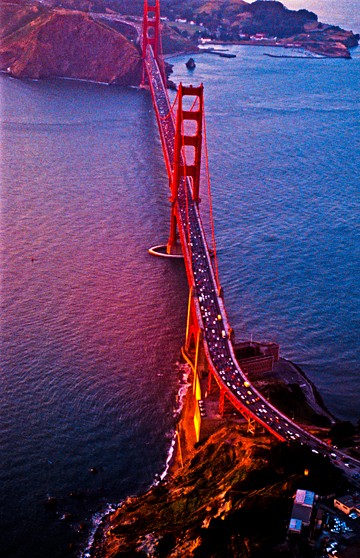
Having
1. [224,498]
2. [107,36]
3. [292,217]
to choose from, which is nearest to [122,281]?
[292,217]

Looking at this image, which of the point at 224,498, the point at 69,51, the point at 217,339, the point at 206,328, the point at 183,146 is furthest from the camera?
the point at 69,51

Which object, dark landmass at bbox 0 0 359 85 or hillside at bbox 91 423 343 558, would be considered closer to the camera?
hillside at bbox 91 423 343 558

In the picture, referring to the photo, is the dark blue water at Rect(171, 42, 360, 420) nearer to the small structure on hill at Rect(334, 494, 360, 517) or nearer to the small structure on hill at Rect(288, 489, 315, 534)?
the small structure on hill at Rect(334, 494, 360, 517)

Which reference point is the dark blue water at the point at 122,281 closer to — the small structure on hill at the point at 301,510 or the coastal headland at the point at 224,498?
the coastal headland at the point at 224,498

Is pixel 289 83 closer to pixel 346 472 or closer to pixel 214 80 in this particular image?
pixel 214 80

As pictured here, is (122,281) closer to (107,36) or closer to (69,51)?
(69,51)

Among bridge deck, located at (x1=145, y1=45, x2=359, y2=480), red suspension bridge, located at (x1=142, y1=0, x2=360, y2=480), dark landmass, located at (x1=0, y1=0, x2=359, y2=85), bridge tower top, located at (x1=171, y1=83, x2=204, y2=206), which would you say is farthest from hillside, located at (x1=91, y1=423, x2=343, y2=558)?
dark landmass, located at (x1=0, y1=0, x2=359, y2=85)

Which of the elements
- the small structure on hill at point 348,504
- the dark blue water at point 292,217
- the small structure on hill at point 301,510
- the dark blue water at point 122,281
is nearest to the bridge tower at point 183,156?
the dark blue water at point 122,281
